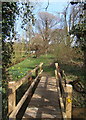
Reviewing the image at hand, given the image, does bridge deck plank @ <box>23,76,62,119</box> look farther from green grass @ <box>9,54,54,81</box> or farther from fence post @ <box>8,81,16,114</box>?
green grass @ <box>9,54,54,81</box>

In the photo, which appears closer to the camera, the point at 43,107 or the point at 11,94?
the point at 11,94

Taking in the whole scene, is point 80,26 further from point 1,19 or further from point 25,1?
point 1,19

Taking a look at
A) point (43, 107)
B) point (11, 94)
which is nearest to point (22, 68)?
point (43, 107)

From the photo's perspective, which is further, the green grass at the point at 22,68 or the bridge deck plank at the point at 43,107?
the green grass at the point at 22,68

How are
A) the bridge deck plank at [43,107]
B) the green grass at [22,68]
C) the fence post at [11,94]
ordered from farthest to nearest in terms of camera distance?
the green grass at [22,68], the bridge deck plank at [43,107], the fence post at [11,94]

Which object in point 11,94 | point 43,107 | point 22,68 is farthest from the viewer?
point 22,68

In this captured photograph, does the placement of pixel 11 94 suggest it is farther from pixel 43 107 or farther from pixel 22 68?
pixel 22 68

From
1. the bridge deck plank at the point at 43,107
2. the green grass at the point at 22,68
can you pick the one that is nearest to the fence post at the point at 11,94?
the bridge deck plank at the point at 43,107

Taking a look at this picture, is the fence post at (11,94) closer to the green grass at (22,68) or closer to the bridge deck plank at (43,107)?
the bridge deck plank at (43,107)

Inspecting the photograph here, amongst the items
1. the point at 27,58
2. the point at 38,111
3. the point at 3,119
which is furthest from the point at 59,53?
the point at 3,119

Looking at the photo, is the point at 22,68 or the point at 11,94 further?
the point at 22,68

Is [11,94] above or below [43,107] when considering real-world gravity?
above

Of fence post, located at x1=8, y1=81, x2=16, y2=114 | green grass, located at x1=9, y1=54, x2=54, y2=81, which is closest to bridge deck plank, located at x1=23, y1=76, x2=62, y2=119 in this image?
fence post, located at x1=8, y1=81, x2=16, y2=114

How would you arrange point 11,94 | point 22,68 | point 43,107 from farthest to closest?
1. point 22,68
2. point 43,107
3. point 11,94
